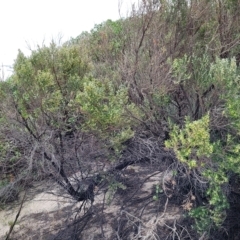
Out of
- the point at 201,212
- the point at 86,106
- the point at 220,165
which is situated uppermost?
the point at 86,106

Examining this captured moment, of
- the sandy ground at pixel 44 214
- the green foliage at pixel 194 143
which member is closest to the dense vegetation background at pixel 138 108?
the green foliage at pixel 194 143

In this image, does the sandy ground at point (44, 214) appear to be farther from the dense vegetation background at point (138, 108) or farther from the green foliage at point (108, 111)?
the green foliage at point (108, 111)

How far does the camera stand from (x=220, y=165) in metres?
4.69

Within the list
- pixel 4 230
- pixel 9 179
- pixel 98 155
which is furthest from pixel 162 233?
pixel 4 230

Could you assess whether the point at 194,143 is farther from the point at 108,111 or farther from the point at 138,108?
the point at 138,108

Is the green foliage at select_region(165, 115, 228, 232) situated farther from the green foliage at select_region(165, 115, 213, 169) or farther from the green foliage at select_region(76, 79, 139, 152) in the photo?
the green foliage at select_region(76, 79, 139, 152)

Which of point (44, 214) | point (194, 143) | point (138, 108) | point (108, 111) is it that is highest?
point (108, 111)

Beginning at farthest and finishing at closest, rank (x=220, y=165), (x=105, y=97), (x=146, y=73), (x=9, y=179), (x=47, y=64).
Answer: (x=9, y=179), (x=47, y=64), (x=146, y=73), (x=105, y=97), (x=220, y=165)

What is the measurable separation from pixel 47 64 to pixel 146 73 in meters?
1.67

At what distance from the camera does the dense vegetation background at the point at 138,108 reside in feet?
17.1

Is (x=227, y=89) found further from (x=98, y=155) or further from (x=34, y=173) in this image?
(x=34, y=173)

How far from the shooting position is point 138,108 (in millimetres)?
5703

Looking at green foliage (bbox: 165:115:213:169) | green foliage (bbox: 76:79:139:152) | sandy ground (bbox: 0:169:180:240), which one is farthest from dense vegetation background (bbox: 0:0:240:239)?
sandy ground (bbox: 0:169:180:240)

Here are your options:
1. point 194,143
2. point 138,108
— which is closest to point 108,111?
point 138,108
